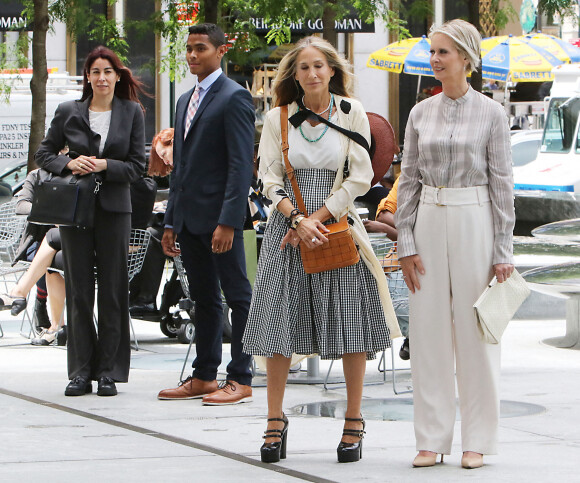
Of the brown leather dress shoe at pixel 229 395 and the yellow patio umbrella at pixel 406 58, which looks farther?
the yellow patio umbrella at pixel 406 58

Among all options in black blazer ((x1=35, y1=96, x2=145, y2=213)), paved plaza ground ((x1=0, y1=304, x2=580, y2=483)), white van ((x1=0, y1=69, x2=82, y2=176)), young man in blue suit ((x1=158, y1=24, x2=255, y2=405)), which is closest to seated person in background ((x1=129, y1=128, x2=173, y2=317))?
paved plaza ground ((x1=0, y1=304, x2=580, y2=483))

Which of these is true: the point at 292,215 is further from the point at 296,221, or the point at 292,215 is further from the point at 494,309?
the point at 494,309

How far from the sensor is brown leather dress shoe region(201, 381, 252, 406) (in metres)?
7.22

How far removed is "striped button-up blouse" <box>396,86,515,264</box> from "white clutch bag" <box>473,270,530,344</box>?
12 cm

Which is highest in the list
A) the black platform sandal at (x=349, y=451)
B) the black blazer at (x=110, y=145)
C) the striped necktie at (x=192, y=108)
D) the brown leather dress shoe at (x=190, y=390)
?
the striped necktie at (x=192, y=108)

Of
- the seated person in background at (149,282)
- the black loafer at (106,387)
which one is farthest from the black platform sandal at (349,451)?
the seated person in background at (149,282)

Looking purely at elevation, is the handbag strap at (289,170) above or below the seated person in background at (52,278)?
above

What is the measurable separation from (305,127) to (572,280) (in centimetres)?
434

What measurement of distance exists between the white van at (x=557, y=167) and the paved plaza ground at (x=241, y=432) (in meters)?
11.1

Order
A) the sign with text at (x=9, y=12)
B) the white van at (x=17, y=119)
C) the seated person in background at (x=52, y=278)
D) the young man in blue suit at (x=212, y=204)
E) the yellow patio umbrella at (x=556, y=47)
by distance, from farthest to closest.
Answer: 1. the yellow patio umbrella at (x=556, y=47)
2. the sign with text at (x=9, y=12)
3. the white van at (x=17, y=119)
4. the seated person in background at (x=52, y=278)
5. the young man in blue suit at (x=212, y=204)

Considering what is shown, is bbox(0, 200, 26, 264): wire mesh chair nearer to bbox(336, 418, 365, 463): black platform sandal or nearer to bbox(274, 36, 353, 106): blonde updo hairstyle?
bbox(274, 36, 353, 106): blonde updo hairstyle

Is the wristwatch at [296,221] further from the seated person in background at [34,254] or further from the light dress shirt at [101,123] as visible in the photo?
the seated person in background at [34,254]

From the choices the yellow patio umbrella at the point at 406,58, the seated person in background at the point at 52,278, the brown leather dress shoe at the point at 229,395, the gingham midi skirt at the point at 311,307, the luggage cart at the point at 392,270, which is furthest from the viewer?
the yellow patio umbrella at the point at 406,58

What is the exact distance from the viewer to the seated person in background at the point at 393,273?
7.98 meters
